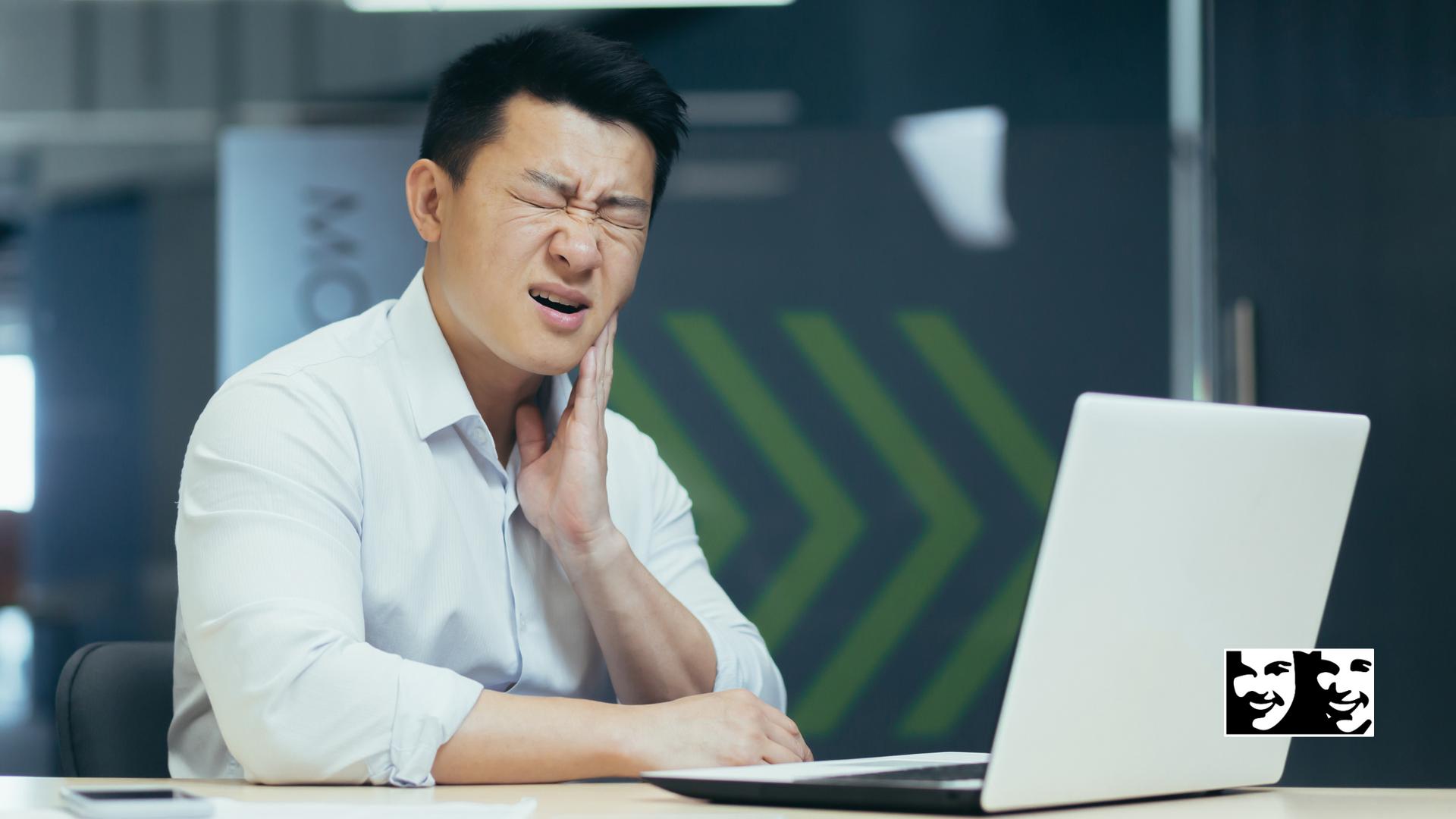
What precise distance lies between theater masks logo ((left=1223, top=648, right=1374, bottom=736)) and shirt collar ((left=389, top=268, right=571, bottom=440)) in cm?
92

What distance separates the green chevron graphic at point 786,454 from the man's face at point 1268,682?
2149mm

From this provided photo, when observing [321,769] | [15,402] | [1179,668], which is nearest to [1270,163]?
[1179,668]

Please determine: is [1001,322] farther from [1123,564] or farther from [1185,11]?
[1123,564]

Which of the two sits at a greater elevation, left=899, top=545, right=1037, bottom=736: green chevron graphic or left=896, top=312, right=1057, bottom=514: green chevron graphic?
left=896, top=312, right=1057, bottom=514: green chevron graphic

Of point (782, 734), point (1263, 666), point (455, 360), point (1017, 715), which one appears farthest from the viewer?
point (455, 360)

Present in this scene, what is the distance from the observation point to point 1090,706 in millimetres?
787

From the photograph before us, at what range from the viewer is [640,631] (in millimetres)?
1450

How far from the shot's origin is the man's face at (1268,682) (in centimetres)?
89

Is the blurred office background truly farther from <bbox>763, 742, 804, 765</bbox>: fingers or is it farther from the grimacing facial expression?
<bbox>763, 742, 804, 765</bbox>: fingers

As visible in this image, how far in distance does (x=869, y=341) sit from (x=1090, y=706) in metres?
2.33

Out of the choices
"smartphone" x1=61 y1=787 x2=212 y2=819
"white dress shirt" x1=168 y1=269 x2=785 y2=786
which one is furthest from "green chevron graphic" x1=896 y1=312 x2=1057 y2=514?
"smartphone" x1=61 y1=787 x2=212 y2=819

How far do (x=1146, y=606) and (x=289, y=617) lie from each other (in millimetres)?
724

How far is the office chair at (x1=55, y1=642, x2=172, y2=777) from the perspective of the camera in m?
1.32

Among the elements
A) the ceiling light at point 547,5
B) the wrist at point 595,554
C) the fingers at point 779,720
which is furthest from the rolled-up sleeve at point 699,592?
the ceiling light at point 547,5
